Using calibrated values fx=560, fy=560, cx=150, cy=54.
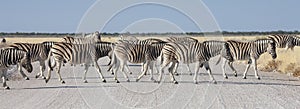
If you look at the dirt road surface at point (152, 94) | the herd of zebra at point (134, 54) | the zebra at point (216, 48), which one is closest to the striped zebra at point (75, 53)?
the herd of zebra at point (134, 54)

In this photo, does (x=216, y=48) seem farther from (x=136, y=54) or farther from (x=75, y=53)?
(x=75, y=53)

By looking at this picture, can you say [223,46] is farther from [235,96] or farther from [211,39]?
[235,96]

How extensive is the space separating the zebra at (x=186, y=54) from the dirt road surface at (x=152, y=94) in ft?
1.83

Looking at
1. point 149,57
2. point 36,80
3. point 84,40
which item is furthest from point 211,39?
point 36,80

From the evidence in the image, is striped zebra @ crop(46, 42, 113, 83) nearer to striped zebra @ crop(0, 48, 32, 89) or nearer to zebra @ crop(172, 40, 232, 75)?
striped zebra @ crop(0, 48, 32, 89)

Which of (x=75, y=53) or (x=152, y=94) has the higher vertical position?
(x=75, y=53)

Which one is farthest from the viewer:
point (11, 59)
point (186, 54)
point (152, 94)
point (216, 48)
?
point (216, 48)

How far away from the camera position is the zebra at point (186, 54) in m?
18.4

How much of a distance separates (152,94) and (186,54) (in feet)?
14.9

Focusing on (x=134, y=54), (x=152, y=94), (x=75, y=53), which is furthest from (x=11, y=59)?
(x=152, y=94)

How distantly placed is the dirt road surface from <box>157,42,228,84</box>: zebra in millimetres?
558

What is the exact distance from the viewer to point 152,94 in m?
14.9

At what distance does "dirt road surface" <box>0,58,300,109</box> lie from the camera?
41.2ft

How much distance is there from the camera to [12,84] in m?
18.1
